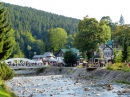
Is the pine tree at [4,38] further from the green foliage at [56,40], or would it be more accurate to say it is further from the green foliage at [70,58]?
the green foliage at [56,40]

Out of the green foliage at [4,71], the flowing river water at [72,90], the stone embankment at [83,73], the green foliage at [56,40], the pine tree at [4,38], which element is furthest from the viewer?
the green foliage at [56,40]

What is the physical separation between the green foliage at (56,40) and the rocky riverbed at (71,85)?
6242 centimetres

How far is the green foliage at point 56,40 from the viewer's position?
148 metres

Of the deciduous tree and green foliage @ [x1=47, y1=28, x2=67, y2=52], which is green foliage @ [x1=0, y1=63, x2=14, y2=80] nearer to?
the deciduous tree

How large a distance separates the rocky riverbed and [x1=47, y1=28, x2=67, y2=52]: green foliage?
2458 inches

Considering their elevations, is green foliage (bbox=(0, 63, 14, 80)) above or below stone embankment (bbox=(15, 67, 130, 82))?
above

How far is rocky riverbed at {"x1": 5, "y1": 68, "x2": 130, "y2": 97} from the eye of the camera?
30953 millimetres

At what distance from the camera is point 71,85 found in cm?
4203

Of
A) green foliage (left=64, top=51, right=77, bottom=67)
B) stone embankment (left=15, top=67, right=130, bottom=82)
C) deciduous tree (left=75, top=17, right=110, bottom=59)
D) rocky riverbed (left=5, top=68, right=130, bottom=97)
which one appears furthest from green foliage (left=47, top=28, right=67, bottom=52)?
rocky riverbed (left=5, top=68, right=130, bottom=97)

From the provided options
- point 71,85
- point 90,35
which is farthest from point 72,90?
point 90,35

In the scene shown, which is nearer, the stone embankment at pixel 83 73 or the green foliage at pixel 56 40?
the stone embankment at pixel 83 73

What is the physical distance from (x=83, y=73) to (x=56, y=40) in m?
85.5

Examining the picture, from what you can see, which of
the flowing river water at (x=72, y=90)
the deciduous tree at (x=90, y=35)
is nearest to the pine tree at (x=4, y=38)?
the flowing river water at (x=72, y=90)

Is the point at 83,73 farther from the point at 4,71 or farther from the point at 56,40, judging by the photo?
the point at 56,40
